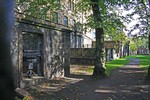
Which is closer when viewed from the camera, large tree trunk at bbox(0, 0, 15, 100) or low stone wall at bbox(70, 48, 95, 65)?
large tree trunk at bbox(0, 0, 15, 100)

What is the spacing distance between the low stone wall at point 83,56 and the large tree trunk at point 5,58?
33.7m

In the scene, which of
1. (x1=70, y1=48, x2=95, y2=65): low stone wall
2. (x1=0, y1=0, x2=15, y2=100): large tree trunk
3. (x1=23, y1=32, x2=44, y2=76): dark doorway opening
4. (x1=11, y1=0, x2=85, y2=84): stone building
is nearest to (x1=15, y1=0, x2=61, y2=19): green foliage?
(x1=11, y1=0, x2=85, y2=84): stone building

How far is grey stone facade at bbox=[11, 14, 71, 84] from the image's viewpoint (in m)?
14.8

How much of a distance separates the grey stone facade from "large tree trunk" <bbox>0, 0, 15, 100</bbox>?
1302cm

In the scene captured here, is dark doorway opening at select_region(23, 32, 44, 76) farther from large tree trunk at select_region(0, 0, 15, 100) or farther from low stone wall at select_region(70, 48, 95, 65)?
low stone wall at select_region(70, 48, 95, 65)

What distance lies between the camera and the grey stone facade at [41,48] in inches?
583

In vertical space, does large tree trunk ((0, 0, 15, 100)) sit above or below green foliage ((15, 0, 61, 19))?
below

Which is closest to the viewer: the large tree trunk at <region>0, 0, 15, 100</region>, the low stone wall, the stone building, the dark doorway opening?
the large tree trunk at <region>0, 0, 15, 100</region>

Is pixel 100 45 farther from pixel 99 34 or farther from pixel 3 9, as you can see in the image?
pixel 3 9

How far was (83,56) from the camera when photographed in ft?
121

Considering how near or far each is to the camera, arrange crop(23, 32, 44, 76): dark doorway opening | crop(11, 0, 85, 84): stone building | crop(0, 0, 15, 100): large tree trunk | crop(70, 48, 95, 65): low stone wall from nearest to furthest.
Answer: crop(0, 0, 15, 100): large tree trunk, crop(11, 0, 85, 84): stone building, crop(23, 32, 44, 76): dark doorway opening, crop(70, 48, 95, 65): low stone wall

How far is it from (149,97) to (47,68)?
27.2ft

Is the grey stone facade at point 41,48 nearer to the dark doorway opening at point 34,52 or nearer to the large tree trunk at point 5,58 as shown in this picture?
the dark doorway opening at point 34,52

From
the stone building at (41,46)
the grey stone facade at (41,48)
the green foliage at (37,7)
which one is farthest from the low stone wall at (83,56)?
the green foliage at (37,7)
